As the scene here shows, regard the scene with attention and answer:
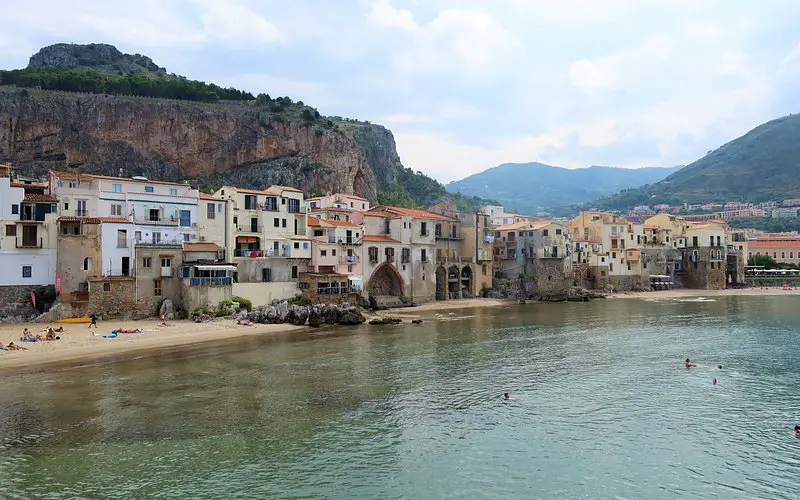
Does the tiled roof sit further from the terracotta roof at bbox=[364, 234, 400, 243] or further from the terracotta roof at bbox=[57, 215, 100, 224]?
the terracotta roof at bbox=[57, 215, 100, 224]

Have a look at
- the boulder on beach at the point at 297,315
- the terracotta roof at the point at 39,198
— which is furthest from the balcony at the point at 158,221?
the boulder on beach at the point at 297,315

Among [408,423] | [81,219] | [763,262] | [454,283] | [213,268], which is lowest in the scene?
[408,423]

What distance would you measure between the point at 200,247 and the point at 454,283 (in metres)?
36.4

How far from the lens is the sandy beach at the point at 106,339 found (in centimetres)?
3659

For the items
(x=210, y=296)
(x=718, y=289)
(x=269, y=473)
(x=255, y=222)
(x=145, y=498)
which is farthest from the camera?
(x=718, y=289)

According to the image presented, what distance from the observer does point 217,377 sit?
32844 mm

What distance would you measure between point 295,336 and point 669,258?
77.4 meters

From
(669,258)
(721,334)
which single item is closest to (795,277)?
(669,258)

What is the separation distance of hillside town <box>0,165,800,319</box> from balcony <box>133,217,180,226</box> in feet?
0.35

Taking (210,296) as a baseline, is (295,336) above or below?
below

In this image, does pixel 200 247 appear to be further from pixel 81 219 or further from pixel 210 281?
pixel 81 219

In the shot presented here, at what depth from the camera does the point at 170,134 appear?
110875mm

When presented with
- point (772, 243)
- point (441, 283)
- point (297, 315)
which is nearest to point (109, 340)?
point (297, 315)

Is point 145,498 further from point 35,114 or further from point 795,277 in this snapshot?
point 795,277
